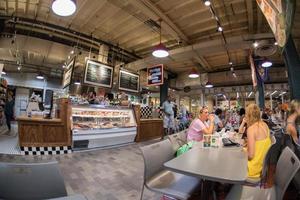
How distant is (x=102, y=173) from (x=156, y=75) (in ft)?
18.7

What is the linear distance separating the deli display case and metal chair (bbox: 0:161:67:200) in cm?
444

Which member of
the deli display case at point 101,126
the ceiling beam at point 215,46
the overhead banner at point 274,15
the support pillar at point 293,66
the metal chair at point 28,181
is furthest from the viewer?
the ceiling beam at point 215,46

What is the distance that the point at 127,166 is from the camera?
425 centimetres

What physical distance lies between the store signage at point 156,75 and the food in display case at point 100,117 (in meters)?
2.11

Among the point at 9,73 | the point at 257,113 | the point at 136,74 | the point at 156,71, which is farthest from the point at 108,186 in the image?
the point at 9,73

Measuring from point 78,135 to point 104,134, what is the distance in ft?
2.85

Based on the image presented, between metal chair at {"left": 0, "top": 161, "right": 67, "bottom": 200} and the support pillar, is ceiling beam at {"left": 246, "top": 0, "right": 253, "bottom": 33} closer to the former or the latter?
the support pillar

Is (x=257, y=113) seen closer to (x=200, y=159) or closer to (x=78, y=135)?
(x=200, y=159)

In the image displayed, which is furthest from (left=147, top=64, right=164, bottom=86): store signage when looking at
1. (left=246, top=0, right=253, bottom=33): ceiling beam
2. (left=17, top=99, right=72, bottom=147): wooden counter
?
(left=17, top=99, right=72, bottom=147): wooden counter

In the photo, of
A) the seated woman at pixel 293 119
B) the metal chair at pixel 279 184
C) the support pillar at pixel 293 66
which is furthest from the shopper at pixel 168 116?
the metal chair at pixel 279 184

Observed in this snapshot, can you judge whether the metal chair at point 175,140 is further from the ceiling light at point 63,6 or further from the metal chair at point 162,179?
the ceiling light at point 63,6

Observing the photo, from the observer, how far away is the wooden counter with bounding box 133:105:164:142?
7560 mm

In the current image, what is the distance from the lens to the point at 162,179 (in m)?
2.21

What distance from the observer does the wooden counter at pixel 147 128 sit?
24.8 feet
